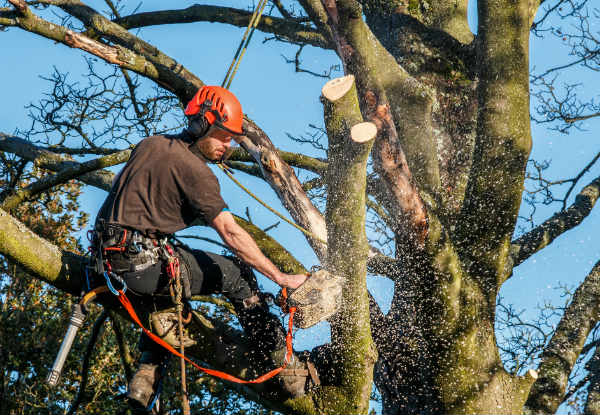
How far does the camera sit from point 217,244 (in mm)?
5688

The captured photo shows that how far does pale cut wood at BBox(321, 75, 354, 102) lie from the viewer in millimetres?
3395

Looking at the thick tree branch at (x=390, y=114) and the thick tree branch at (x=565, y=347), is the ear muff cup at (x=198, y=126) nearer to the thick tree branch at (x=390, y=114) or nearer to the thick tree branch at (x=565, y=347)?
the thick tree branch at (x=390, y=114)

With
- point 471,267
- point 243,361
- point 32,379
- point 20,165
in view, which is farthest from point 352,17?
point 32,379

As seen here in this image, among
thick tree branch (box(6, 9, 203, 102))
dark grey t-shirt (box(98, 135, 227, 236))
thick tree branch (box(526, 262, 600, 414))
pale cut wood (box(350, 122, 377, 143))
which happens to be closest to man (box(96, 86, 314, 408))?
dark grey t-shirt (box(98, 135, 227, 236))

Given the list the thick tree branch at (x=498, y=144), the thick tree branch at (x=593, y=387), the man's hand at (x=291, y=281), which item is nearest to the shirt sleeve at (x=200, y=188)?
the man's hand at (x=291, y=281)

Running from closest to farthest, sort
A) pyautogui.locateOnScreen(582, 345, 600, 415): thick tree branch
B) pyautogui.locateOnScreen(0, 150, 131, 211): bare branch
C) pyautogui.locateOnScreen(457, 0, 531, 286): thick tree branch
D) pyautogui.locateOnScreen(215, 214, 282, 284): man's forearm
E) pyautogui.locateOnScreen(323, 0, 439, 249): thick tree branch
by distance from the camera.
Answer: pyautogui.locateOnScreen(215, 214, 282, 284): man's forearm < pyautogui.locateOnScreen(323, 0, 439, 249): thick tree branch < pyautogui.locateOnScreen(457, 0, 531, 286): thick tree branch < pyautogui.locateOnScreen(582, 345, 600, 415): thick tree branch < pyautogui.locateOnScreen(0, 150, 131, 211): bare branch

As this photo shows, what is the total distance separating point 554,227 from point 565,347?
3.96 ft

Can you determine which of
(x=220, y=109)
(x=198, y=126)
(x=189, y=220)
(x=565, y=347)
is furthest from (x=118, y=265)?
(x=565, y=347)

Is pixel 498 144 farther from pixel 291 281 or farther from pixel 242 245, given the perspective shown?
pixel 242 245

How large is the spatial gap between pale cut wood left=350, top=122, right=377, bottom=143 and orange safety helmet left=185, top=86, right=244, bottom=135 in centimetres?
70

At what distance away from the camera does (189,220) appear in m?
3.47

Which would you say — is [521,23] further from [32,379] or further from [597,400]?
[32,379]

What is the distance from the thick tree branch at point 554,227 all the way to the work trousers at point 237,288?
230 cm

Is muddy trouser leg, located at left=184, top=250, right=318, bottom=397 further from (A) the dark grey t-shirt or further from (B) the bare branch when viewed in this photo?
(B) the bare branch
